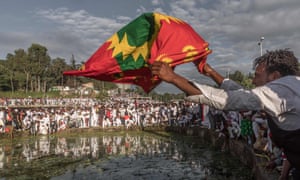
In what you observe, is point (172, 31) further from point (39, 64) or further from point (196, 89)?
point (39, 64)

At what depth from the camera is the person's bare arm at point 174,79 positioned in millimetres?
2131

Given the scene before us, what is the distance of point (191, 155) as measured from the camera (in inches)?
451

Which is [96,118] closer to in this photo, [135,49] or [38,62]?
[135,49]

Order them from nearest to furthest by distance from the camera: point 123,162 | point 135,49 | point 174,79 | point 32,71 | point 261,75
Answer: point 174,79 < point 261,75 < point 135,49 < point 123,162 < point 32,71

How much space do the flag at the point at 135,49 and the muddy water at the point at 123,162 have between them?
17.1ft

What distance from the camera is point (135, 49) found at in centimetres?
380

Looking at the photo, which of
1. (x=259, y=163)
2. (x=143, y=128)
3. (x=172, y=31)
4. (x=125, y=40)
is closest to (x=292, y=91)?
(x=172, y=31)

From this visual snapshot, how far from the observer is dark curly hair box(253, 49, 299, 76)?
2.26m

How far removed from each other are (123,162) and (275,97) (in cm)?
920

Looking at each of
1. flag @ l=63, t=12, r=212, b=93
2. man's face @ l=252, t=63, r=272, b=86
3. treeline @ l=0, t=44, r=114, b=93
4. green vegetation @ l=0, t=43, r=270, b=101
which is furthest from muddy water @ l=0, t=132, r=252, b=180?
treeline @ l=0, t=44, r=114, b=93

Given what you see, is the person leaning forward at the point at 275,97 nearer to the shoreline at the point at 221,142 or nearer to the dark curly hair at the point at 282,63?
the dark curly hair at the point at 282,63

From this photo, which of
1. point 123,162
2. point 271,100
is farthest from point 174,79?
point 123,162

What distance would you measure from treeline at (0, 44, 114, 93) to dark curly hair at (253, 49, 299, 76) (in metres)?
70.6

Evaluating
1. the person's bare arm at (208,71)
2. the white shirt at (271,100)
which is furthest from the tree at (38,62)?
the white shirt at (271,100)
